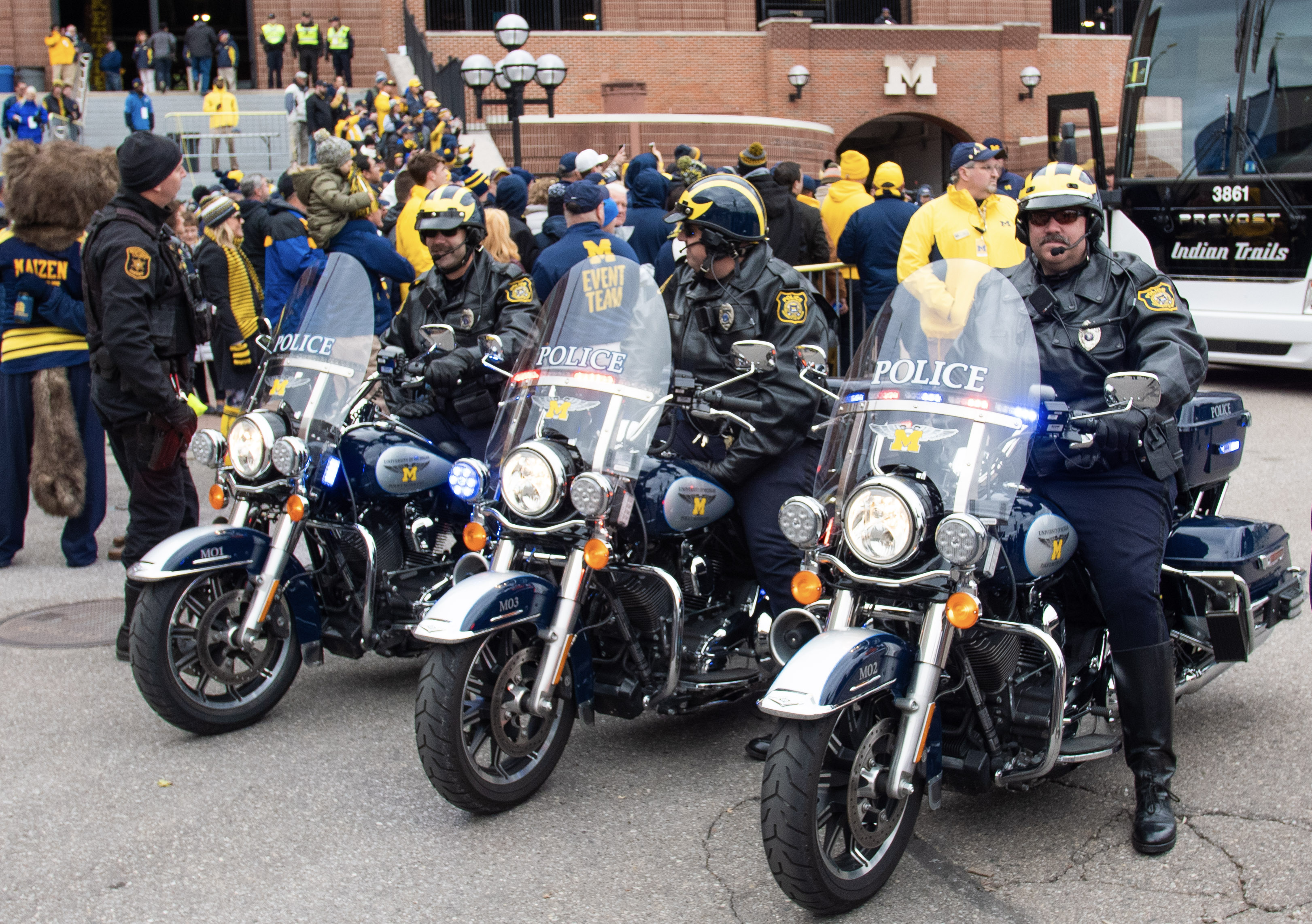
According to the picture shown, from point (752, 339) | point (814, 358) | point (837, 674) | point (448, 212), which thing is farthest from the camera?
point (448, 212)

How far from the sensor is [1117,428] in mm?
3502

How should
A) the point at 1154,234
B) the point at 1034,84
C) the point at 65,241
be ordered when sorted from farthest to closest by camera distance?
the point at 1034,84 → the point at 1154,234 → the point at 65,241

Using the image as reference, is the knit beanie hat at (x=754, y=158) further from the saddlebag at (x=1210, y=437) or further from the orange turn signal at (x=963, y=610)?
the orange turn signal at (x=963, y=610)

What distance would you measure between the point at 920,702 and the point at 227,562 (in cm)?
260

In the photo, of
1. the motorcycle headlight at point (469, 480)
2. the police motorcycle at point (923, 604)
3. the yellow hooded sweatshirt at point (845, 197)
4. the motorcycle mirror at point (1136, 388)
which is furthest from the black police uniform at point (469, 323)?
the yellow hooded sweatshirt at point (845, 197)

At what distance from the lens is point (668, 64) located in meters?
31.2

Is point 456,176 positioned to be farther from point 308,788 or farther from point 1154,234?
point 308,788

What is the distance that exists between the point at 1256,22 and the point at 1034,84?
24.3 m

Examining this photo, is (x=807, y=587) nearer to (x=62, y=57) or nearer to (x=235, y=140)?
(x=235, y=140)

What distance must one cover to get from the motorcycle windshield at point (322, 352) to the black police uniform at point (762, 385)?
125 cm

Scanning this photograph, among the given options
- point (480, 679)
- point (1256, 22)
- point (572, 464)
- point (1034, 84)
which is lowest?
point (480, 679)

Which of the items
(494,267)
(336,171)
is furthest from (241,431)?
(336,171)

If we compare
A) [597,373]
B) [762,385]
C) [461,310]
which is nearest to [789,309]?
[762,385]

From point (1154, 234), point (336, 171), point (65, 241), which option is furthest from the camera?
point (1154, 234)
